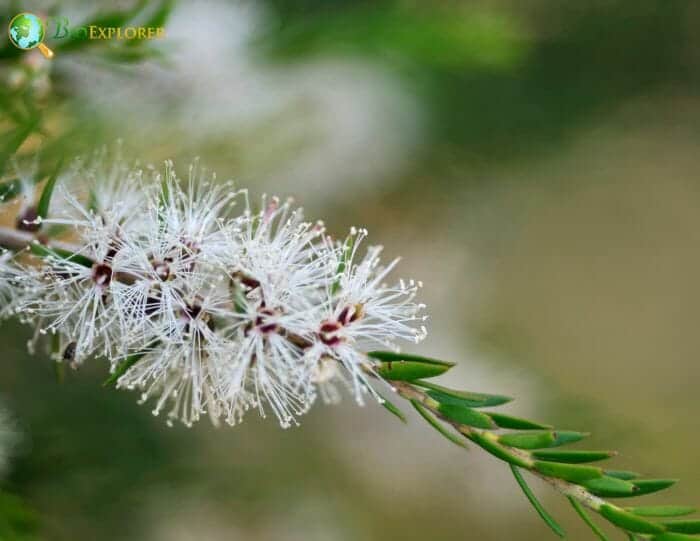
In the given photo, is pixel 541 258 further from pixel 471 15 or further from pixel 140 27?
pixel 140 27

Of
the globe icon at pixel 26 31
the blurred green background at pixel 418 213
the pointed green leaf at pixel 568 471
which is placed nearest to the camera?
the pointed green leaf at pixel 568 471

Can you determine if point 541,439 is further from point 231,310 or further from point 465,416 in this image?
point 231,310

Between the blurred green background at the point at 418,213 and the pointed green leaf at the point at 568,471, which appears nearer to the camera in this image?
the pointed green leaf at the point at 568,471

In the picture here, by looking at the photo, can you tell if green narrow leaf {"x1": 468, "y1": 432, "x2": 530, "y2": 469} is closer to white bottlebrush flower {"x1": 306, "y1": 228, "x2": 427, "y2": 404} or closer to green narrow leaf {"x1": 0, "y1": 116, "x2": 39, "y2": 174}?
white bottlebrush flower {"x1": 306, "y1": 228, "x2": 427, "y2": 404}

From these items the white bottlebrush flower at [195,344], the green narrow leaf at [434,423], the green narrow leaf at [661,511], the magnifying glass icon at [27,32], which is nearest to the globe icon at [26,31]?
the magnifying glass icon at [27,32]

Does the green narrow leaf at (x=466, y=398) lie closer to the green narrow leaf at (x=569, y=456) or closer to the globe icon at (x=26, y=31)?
the green narrow leaf at (x=569, y=456)

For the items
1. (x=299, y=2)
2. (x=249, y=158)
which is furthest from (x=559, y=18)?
(x=249, y=158)

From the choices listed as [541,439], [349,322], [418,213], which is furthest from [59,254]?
[418,213]
